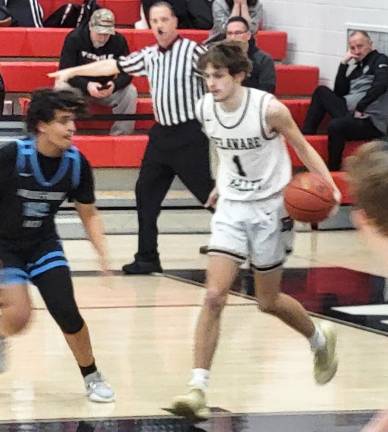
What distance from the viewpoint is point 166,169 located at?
8734mm

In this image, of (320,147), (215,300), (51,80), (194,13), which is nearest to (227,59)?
(215,300)

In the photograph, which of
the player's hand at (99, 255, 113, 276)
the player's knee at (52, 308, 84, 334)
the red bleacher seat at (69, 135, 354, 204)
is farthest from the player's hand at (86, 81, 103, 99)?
the player's knee at (52, 308, 84, 334)

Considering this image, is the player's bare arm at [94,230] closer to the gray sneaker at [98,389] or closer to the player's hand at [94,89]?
the gray sneaker at [98,389]

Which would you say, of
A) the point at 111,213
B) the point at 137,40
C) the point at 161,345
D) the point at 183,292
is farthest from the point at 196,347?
the point at 137,40

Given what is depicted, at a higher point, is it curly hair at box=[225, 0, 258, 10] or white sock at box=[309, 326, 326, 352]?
curly hair at box=[225, 0, 258, 10]

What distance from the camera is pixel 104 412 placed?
18.3 feet

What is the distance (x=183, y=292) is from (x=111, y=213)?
2423 millimetres

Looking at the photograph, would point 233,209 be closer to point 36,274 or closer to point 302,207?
point 302,207

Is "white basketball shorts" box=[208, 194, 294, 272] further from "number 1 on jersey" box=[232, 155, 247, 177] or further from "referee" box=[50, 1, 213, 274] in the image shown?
"referee" box=[50, 1, 213, 274]

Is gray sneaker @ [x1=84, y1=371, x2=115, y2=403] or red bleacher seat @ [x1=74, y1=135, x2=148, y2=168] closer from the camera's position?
gray sneaker @ [x1=84, y1=371, x2=115, y2=403]

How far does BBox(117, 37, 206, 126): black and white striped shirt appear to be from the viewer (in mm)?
8680

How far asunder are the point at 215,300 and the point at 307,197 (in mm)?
778

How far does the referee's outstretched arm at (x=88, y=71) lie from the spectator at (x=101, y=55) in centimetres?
205

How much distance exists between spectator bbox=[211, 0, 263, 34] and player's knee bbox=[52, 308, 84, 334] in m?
7.11
